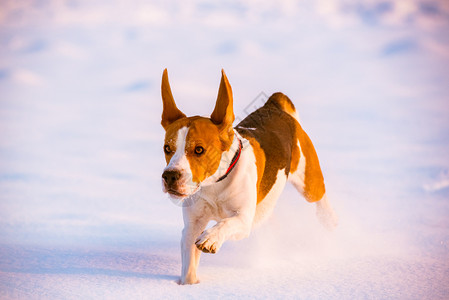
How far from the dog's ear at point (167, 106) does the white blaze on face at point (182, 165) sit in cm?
43

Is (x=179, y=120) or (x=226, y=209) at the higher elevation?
(x=179, y=120)

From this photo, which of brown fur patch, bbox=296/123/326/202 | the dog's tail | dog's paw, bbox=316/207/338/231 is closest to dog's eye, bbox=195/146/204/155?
brown fur patch, bbox=296/123/326/202

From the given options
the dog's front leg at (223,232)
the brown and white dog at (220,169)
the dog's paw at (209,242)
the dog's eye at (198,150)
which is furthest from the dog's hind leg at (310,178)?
the dog's paw at (209,242)

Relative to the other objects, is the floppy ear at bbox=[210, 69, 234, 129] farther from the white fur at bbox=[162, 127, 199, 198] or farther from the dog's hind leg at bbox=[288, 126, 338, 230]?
the dog's hind leg at bbox=[288, 126, 338, 230]

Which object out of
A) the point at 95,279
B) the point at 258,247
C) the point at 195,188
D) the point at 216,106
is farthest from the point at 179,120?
the point at 258,247

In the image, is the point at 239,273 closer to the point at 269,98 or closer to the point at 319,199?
the point at 319,199

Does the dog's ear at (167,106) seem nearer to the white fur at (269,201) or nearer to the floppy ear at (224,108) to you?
the floppy ear at (224,108)

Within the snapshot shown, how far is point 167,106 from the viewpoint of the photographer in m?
4.24

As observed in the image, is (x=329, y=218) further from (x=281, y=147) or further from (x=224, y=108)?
(x=224, y=108)

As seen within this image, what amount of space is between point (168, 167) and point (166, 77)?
947 millimetres

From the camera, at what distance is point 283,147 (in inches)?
197

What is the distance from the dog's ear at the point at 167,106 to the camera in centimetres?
424

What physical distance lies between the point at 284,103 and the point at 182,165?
259cm

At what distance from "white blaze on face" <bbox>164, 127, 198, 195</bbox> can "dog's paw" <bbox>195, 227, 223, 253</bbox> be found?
34cm
